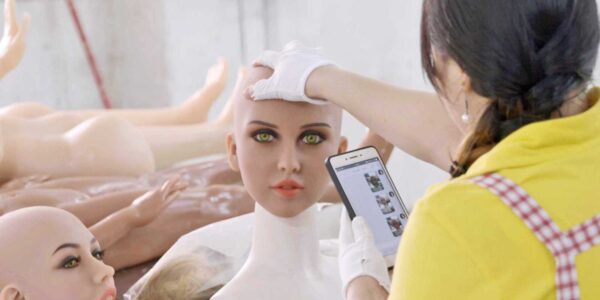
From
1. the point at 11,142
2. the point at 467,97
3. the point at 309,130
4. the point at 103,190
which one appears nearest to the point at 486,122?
the point at 467,97

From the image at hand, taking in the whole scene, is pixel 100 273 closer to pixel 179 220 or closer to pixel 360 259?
pixel 360 259

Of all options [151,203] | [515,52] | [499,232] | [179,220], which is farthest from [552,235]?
[179,220]

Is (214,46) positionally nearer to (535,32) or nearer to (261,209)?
(261,209)

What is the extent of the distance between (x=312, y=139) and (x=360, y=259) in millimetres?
384

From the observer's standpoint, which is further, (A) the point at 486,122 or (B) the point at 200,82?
(B) the point at 200,82

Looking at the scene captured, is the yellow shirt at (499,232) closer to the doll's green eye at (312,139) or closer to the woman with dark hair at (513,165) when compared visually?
the woman with dark hair at (513,165)

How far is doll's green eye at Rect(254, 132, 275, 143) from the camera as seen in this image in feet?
5.32

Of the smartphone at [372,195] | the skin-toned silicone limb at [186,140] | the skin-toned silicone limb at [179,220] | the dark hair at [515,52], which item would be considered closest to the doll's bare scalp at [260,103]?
the smartphone at [372,195]

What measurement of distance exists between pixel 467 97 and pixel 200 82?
12.2 feet

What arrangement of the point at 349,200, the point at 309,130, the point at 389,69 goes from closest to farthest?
the point at 349,200 → the point at 309,130 → the point at 389,69

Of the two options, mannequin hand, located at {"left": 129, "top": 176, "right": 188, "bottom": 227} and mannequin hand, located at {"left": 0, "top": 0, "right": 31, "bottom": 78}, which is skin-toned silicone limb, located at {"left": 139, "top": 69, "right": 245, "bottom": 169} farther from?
mannequin hand, located at {"left": 129, "top": 176, "right": 188, "bottom": 227}

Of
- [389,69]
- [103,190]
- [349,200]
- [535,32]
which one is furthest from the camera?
[389,69]

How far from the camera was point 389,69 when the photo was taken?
407cm

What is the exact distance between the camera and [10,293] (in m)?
1.47
